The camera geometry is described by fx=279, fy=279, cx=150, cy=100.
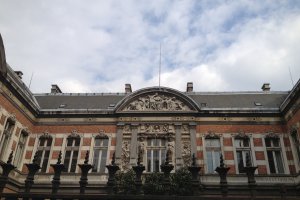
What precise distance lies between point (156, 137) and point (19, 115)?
853 cm

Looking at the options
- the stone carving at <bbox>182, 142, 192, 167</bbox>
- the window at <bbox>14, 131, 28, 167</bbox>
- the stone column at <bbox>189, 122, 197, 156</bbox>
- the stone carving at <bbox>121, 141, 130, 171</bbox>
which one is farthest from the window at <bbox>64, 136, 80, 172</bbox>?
the stone column at <bbox>189, 122, 197, 156</bbox>

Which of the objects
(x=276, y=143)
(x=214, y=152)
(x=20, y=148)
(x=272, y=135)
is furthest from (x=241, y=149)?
(x=20, y=148)

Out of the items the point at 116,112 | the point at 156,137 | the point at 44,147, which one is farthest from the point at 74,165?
the point at 156,137

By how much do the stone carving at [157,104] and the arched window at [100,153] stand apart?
2.44 meters

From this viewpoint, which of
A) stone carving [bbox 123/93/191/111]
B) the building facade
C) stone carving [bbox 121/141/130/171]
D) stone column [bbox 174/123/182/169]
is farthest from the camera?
stone carving [bbox 123/93/191/111]

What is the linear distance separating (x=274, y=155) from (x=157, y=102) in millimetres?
7882

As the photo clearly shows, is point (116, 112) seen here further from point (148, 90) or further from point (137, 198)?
point (137, 198)

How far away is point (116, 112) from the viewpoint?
1820 cm

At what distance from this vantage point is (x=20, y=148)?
17.5 meters

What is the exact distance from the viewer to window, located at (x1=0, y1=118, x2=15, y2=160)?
15.5 metres

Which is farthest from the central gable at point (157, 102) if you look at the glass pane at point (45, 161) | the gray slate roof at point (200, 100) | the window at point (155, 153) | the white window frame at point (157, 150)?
the glass pane at point (45, 161)

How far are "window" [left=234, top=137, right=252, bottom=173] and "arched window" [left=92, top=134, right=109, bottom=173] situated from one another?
8.13 meters

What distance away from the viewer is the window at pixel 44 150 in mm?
17505

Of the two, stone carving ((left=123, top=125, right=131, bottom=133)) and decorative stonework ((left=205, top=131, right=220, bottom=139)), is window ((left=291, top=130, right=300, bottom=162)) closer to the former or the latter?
decorative stonework ((left=205, top=131, right=220, bottom=139))
